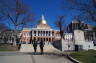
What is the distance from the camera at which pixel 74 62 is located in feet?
36.2

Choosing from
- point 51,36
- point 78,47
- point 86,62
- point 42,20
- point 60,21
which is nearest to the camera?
point 86,62

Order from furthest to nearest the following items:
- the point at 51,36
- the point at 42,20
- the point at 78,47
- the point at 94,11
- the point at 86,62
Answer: the point at 42,20 → the point at 51,36 → the point at 78,47 → the point at 94,11 → the point at 86,62

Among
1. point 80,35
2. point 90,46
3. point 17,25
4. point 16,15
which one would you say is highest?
point 16,15

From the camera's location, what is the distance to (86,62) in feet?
34.2

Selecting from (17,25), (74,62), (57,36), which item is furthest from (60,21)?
(74,62)

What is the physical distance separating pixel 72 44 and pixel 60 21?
35245 mm

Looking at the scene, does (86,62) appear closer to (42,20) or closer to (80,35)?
(80,35)

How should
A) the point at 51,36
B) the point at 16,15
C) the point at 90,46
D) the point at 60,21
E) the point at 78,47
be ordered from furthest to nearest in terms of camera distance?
the point at 51,36, the point at 60,21, the point at 16,15, the point at 90,46, the point at 78,47

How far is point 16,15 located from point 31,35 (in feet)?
188

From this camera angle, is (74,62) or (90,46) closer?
(74,62)

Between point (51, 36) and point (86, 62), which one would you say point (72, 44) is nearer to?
point (86, 62)

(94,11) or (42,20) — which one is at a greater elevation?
(42,20)

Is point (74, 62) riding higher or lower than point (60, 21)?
lower

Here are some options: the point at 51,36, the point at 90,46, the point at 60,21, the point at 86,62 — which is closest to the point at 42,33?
the point at 51,36
